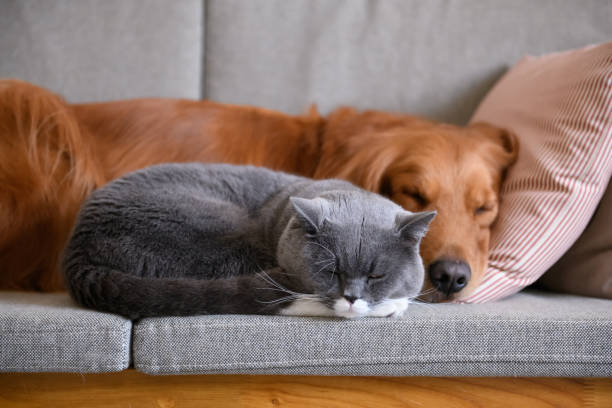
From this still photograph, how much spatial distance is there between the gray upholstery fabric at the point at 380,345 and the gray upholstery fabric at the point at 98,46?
1.31 m

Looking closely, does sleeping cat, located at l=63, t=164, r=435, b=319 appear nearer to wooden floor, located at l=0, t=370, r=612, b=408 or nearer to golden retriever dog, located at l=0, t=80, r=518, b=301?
wooden floor, located at l=0, t=370, r=612, b=408

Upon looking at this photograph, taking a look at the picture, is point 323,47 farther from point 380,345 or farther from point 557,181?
point 380,345

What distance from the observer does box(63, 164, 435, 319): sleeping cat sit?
3.55 feet

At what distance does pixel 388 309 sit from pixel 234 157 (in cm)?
92

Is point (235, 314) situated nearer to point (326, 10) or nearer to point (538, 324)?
point (538, 324)

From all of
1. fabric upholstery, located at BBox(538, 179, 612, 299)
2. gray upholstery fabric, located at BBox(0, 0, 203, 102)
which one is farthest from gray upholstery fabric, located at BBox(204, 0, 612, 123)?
fabric upholstery, located at BBox(538, 179, 612, 299)

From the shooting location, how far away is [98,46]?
2.06 meters

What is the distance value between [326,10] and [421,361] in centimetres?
161

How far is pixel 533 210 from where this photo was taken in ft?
4.73

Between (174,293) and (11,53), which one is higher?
(11,53)

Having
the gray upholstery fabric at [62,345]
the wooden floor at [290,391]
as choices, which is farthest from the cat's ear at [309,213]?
the gray upholstery fabric at [62,345]

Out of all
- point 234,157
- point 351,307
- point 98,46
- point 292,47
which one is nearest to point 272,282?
point 351,307

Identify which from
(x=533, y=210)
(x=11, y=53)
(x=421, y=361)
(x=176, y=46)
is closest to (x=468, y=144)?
(x=533, y=210)

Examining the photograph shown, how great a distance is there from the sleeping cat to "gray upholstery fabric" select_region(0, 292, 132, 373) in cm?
7
